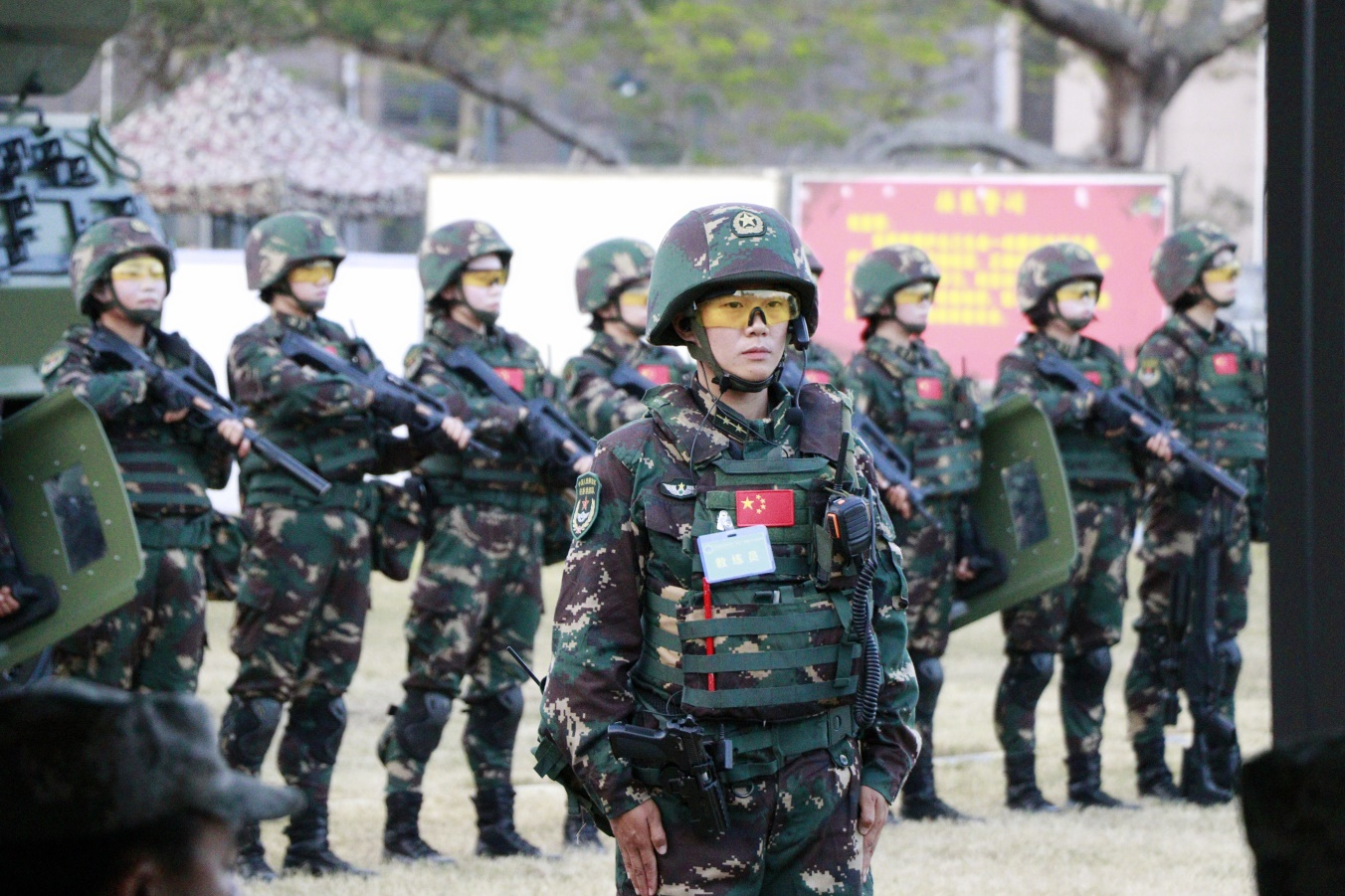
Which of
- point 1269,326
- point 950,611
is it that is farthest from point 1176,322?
point 1269,326

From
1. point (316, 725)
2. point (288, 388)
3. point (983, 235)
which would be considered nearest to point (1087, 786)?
point (316, 725)

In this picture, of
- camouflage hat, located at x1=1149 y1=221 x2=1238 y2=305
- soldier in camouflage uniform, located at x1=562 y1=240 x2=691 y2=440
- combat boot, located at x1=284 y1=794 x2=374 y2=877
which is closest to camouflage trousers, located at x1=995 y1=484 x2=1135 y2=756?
camouflage hat, located at x1=1149 y1=221 x2=1238 y2=305

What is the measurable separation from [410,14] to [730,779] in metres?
22.7

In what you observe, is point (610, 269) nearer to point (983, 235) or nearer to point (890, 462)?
point (890, 462)

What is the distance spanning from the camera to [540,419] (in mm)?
8023

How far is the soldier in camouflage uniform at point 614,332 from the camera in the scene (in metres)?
8.48

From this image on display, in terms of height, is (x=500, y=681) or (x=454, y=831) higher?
(x=500, y=681)

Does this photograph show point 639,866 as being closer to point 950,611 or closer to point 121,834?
point 121,834

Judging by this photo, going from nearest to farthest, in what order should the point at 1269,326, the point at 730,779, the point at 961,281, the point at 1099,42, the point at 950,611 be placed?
1. the point at 1269,326
2. the point at 730,779
3. the point at 950,611
4. the point at 961,281
5. the point at 1099,42

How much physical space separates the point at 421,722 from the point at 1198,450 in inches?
151

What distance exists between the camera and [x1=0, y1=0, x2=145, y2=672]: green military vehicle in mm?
7164

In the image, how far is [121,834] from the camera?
7.89ft

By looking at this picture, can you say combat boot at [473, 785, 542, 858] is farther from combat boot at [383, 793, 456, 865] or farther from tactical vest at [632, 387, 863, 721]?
tactical vest at [632, 387, 863, 721]

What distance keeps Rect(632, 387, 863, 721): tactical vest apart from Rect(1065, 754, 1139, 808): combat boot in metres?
5.05
